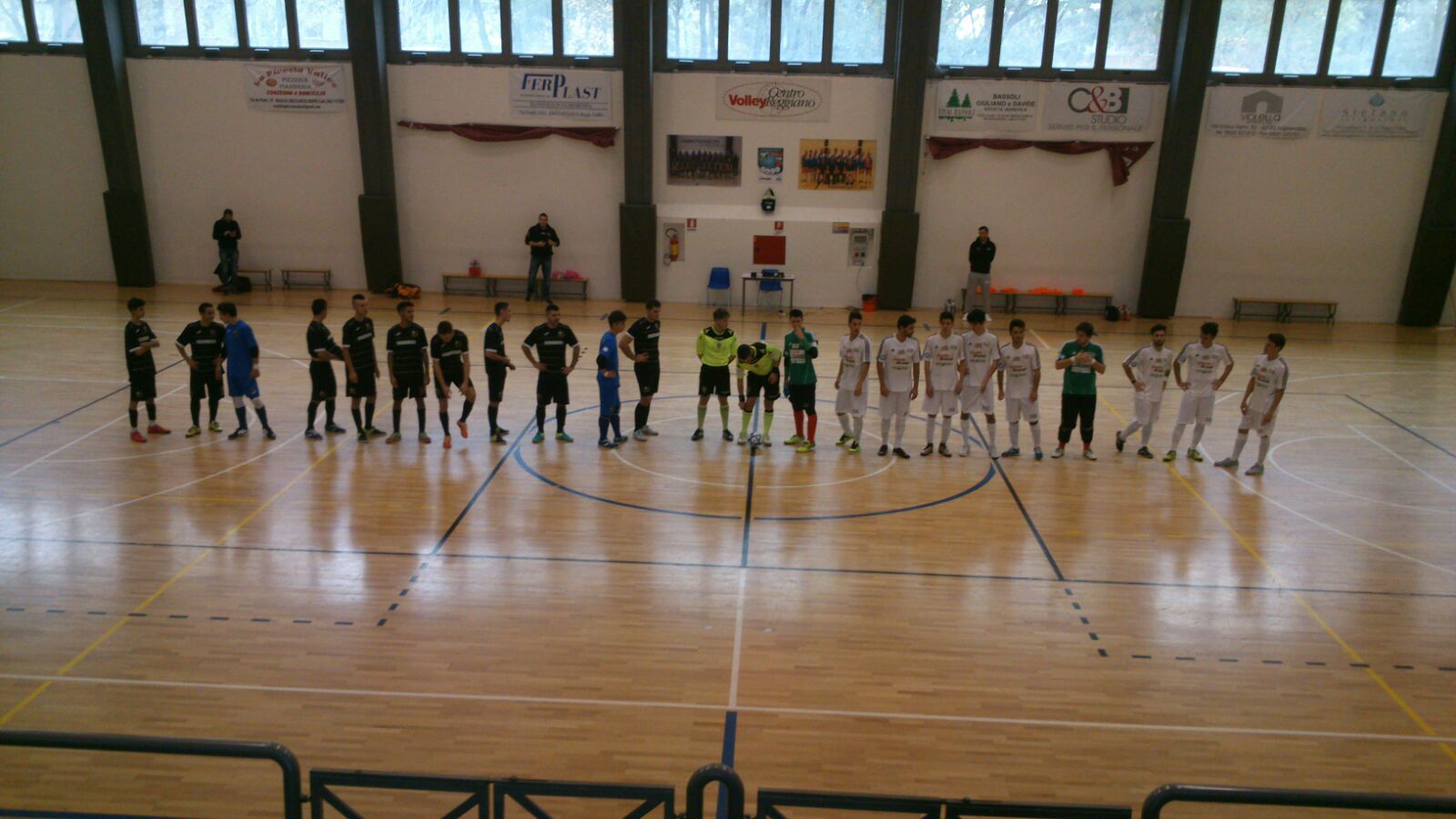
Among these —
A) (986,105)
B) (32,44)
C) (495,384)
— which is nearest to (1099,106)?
(986,105)

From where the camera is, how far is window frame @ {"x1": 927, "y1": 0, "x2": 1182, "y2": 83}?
809 inches

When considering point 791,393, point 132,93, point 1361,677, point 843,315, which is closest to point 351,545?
point 791,393

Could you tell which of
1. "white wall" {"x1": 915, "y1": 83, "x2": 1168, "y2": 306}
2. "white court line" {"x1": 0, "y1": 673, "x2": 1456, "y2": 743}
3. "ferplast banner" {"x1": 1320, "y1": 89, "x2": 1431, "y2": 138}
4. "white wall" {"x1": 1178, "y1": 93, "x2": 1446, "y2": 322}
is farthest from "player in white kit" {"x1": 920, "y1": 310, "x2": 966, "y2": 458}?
"ferplast banner" {"x1": 1320, "y1": 89, "x2": 1431, "y2": 138}

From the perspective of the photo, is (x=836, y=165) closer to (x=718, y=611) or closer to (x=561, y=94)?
(x=561, y=94)

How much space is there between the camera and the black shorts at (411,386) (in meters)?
11.4

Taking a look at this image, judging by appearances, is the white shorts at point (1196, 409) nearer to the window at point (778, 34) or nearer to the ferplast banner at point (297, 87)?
the window at point (778, 34)

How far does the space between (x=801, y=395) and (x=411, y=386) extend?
174 inches

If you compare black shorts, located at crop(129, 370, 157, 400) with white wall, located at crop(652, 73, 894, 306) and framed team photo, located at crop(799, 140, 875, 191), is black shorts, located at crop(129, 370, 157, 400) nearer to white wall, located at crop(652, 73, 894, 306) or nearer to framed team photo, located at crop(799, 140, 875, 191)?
white wall, located at crop(652, 73, 894, 306)

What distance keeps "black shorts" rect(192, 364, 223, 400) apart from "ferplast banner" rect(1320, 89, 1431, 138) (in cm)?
2065

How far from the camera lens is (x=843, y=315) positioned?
21.2m

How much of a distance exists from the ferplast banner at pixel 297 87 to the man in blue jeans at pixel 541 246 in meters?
4.79

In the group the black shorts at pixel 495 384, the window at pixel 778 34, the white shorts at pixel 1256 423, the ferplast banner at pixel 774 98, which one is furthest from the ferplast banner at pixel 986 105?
the black shorts at pixel 495 384

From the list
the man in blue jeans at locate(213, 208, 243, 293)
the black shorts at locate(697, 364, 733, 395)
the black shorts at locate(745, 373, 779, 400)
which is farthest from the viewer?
the man in blue jeans at locate(213, 208, 243, 293)

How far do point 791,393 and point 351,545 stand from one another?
519 centimetres
